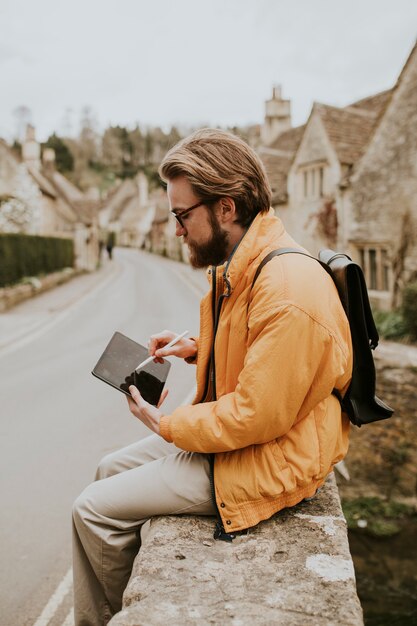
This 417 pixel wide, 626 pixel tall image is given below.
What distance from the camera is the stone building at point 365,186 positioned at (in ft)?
51.7

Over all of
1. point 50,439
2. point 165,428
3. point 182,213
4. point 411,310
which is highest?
point 182,213

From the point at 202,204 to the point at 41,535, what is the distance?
341 centimetres

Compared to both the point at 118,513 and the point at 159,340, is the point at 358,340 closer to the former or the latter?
the point at 159,340

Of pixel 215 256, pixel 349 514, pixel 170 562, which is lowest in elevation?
pixel 349 514

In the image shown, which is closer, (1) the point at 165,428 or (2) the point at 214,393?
(1) the point at 165,428

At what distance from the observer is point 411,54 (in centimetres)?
1530

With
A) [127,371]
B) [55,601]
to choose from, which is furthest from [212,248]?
[55,601]

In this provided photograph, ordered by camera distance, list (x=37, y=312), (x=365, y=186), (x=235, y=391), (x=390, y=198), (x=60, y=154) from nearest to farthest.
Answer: (x=235, y=391) < (x=390, y=198) < (x=365, y=186) < (x=37, y=312) < (x=60, y=154)

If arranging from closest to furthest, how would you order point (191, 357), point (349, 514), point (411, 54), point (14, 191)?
point (191, 357) < point (349, 514) < point (411, 54) < point (14, 191)

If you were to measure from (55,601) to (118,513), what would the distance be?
1760mm

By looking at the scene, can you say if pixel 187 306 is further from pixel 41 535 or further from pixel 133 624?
pixel 133 624

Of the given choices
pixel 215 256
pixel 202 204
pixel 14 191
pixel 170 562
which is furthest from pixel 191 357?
pixel 14 191

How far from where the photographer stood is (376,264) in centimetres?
1720

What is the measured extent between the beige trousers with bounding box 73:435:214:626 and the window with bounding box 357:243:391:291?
49.4 feet
